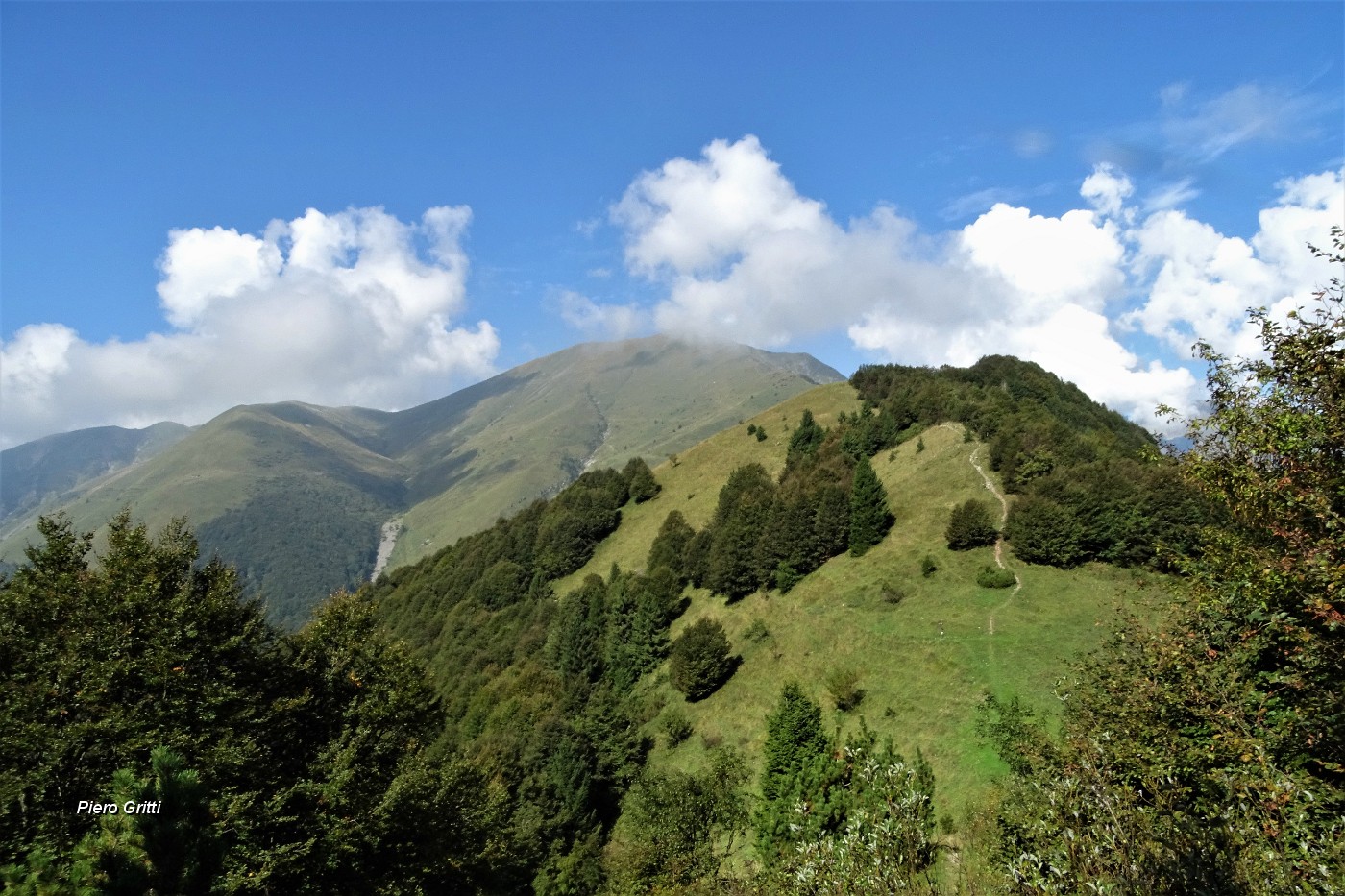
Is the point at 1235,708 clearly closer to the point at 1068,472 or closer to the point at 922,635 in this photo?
the point at 922,635

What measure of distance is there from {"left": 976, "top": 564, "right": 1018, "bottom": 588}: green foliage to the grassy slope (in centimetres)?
61

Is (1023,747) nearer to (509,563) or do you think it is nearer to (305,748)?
(305,748)

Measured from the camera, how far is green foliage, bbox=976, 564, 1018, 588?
40625mm

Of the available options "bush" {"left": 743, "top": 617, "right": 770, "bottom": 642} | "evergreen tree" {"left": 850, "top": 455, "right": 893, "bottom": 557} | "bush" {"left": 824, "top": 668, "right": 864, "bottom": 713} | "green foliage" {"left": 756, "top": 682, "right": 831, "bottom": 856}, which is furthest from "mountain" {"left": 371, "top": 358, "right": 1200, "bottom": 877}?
"green foliage" {"left": 756, "top": 682, "right": 831, "bottom": 856}

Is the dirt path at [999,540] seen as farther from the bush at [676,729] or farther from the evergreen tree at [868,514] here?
the bush at [676,729]

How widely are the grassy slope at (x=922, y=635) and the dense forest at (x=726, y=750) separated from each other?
223 centimetres

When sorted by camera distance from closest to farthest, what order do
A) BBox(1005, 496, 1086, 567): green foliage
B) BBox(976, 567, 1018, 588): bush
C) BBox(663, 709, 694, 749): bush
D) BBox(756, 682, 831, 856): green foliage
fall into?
BBox(756, 682, 831, 856): green foliage → BBox(976, 567, 1018, 588): bush → BBox(1005, 496, 1086, 567): green foliage → BBox(663, 709, 694, 749): bush

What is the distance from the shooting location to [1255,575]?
1379 cm

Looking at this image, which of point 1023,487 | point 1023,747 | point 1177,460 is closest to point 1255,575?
point 1177,460

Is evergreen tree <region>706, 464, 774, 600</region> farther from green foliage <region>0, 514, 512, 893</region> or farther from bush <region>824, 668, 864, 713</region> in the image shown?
green foliage <region>0, 514, 512, 893</region>

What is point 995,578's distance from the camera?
40.8m

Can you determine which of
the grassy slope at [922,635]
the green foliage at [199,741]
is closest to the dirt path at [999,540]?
the grassy slope at [922,635]

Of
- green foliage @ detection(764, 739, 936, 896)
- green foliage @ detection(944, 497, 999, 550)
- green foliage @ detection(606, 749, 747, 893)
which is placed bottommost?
green foliage @ detection(606, 749, 747, 893)

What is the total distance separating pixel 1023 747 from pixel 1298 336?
13.5 m
